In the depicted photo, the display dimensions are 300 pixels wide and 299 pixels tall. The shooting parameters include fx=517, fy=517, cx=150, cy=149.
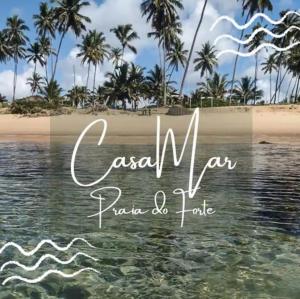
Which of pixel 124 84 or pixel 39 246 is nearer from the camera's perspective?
pixel 39 246

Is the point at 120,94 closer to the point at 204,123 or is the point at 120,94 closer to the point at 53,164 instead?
the point at 204,123

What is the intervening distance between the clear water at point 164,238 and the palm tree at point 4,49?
243 ft

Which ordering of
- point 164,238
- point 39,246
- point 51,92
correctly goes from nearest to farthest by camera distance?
point 39,246 → point 164,238 → point 51,92

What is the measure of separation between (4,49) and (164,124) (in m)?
48.3

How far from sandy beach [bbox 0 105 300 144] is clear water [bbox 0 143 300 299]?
24.4 meters

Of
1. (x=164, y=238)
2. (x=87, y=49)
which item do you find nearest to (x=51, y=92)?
(x=87, y=49)

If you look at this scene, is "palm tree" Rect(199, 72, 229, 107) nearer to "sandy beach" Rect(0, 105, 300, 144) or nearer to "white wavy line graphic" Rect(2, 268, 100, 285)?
"sandy beach" Rect(0, 105, 300, 144)

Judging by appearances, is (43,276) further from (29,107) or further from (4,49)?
(4,49)

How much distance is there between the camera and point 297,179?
50.2 feet

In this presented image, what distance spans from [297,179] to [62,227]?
343 inches

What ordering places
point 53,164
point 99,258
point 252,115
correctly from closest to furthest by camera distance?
point 99,258
point 53,164
point 252,115

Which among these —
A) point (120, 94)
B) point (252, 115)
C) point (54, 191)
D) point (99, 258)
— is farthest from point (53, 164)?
point (120, 94)

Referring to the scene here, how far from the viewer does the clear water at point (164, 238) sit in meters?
6.02

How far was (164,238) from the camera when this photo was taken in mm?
8188
